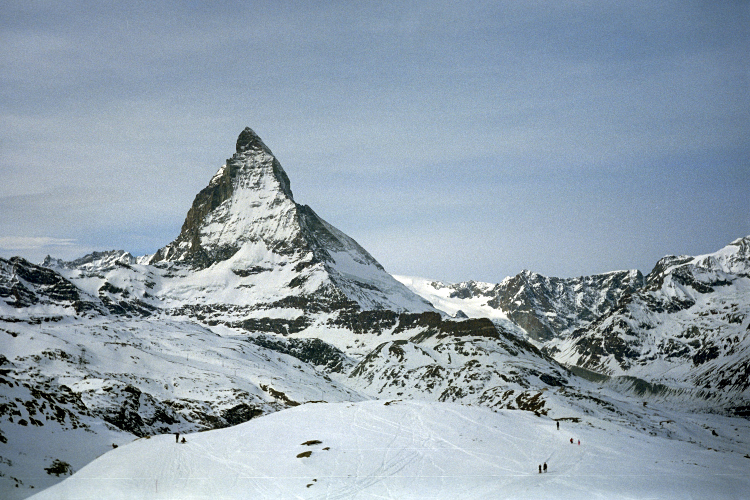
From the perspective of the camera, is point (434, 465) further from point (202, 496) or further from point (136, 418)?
point (136, 418)

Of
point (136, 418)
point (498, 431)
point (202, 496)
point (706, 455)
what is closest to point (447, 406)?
point (498, 431)

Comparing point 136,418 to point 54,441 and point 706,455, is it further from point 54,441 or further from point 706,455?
point 706,455

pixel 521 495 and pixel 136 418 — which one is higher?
pixel 521 495

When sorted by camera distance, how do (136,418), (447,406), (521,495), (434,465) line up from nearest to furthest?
(521,495) → (434,465) → (447,406) → (136,418)

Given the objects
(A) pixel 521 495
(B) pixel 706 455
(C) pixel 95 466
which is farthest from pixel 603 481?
(C) pixel 95 466

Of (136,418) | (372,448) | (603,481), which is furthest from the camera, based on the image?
(136,418)

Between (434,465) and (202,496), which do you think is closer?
(202,496)
